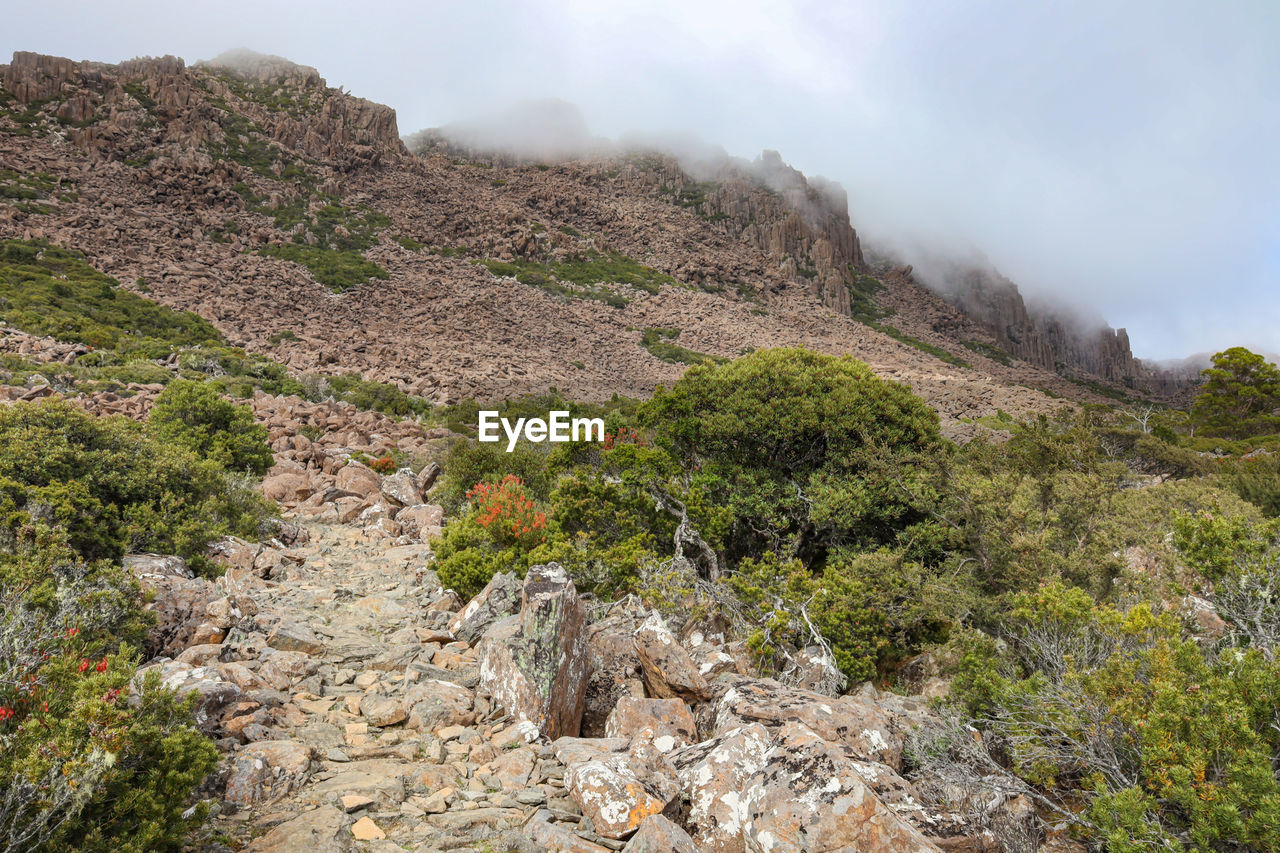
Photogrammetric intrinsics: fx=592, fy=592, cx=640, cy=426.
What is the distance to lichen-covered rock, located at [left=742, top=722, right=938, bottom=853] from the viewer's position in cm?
323

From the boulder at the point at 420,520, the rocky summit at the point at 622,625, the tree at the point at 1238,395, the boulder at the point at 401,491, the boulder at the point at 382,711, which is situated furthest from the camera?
the tree at the point at 1238,395

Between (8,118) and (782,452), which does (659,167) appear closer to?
(8,118)

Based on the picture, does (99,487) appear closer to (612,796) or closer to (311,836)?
(311,836)

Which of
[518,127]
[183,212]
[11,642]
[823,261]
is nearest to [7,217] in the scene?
[183,212]

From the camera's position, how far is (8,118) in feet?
160

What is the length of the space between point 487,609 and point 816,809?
495 centimetres

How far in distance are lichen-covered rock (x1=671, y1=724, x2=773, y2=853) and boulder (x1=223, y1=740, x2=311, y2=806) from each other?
8.60 feet

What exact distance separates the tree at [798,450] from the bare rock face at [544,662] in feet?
11.2

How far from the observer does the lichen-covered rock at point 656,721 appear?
4.86 metres

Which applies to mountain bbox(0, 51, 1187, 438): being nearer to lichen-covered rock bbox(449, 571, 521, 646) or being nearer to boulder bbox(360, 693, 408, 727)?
lichen-covered rock bbox(449, 571, 521, 646)

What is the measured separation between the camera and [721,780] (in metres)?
3.96

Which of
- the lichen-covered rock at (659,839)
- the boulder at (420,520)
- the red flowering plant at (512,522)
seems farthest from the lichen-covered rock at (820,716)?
the boulder at (420,520)

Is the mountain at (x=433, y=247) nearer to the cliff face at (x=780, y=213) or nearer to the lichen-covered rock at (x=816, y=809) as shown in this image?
the cliff face at (x=780, y=213)

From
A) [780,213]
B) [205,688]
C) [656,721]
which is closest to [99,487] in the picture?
[205,688]
